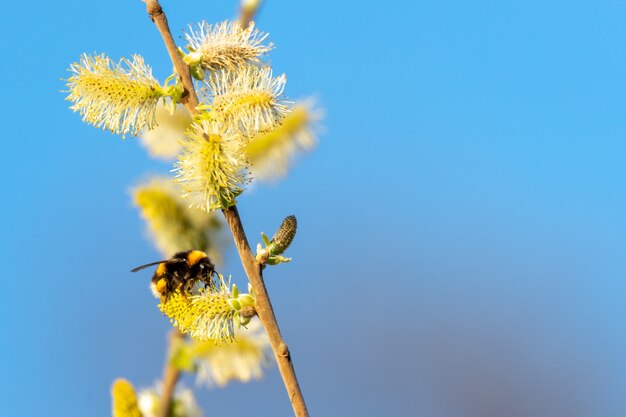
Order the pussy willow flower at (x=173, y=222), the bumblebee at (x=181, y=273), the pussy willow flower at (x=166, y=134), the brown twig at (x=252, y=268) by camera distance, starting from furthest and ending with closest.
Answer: the pussy willow flower at (x=173, y=222) < the pussy willow flower at (x=166, y=134) < the bumblebee at (x=181, y=273) < the brown twig at (x=252, y=268)

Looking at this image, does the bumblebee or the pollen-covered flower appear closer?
the pollen-covered flower

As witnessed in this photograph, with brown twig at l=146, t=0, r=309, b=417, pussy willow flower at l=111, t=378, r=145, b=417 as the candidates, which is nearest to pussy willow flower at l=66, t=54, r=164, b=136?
brown twig at l=146, t=0, r=309, b=417

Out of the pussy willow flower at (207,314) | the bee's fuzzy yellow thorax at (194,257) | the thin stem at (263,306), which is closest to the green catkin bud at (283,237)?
the thin stem at (263,306)

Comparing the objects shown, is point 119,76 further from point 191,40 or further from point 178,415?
point 178,415

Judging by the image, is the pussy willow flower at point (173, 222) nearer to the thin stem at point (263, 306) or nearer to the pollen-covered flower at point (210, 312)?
the pollen-covered flower at point (210, 312)

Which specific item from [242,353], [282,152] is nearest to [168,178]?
[282,152]

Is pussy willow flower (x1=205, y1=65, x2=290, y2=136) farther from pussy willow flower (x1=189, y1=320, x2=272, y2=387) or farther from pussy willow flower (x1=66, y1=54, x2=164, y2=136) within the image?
pussy willow flower (x1=189, y1=320, x2=272, y2=387)
